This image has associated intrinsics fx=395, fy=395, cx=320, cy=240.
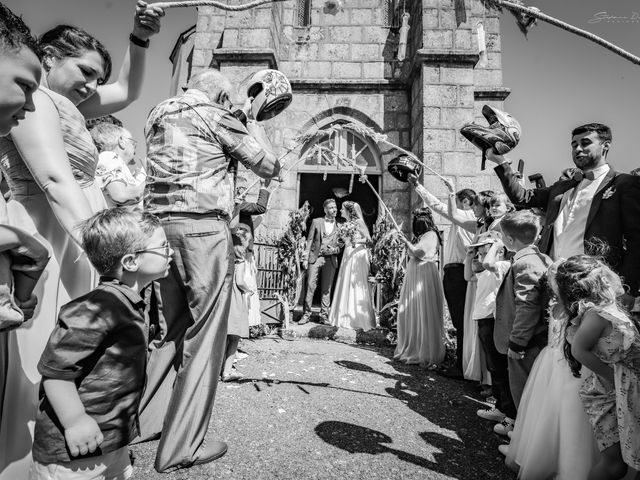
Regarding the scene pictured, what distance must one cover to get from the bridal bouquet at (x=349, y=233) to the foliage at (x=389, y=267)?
0.52 m

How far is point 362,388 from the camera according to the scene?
3.90 meters

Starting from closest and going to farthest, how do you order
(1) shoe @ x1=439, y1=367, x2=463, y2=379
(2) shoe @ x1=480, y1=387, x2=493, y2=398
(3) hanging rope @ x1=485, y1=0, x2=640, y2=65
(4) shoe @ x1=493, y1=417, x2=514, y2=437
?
(3) hanging rope @ x1=485, y1=0, x2=640, y2=65
(4) shoe @ x1=493, y1=417, x2=514, y2=437
(2) shoe @ x1=480, y1=387, x2=493, y2=398
(1) shoe @ x1=439, y1=367, x2=463, y2=379

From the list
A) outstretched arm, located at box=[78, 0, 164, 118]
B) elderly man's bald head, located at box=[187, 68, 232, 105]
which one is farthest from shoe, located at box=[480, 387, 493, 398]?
outstretched arm, located at box=[78, 0, 164, 118]

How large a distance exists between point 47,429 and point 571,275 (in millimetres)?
2486

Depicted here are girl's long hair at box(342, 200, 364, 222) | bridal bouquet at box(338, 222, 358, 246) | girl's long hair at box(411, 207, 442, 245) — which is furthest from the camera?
girl's long hair at box(342, 200, 364, 222)

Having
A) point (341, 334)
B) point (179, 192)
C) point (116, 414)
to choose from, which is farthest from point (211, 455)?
point (341, 334)

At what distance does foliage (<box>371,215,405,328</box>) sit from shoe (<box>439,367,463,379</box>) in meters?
2.08

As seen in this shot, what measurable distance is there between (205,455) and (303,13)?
1078cm

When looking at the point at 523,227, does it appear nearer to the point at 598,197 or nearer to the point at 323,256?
the point at 598,197

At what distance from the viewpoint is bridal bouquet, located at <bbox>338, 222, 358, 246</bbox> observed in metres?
7.86

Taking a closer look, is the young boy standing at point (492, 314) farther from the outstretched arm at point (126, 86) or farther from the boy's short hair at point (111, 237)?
the outstretched arm at point (126, 86)

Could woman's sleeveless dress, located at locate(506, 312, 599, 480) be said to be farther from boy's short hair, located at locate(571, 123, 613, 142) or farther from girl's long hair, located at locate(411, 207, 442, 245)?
girl's long hair, located at locate(411, 207, 442, 245)

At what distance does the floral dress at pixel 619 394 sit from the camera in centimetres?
185

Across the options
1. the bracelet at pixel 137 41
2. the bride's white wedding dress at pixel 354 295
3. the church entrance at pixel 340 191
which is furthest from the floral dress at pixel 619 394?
the church entrance at pixel 340 191
